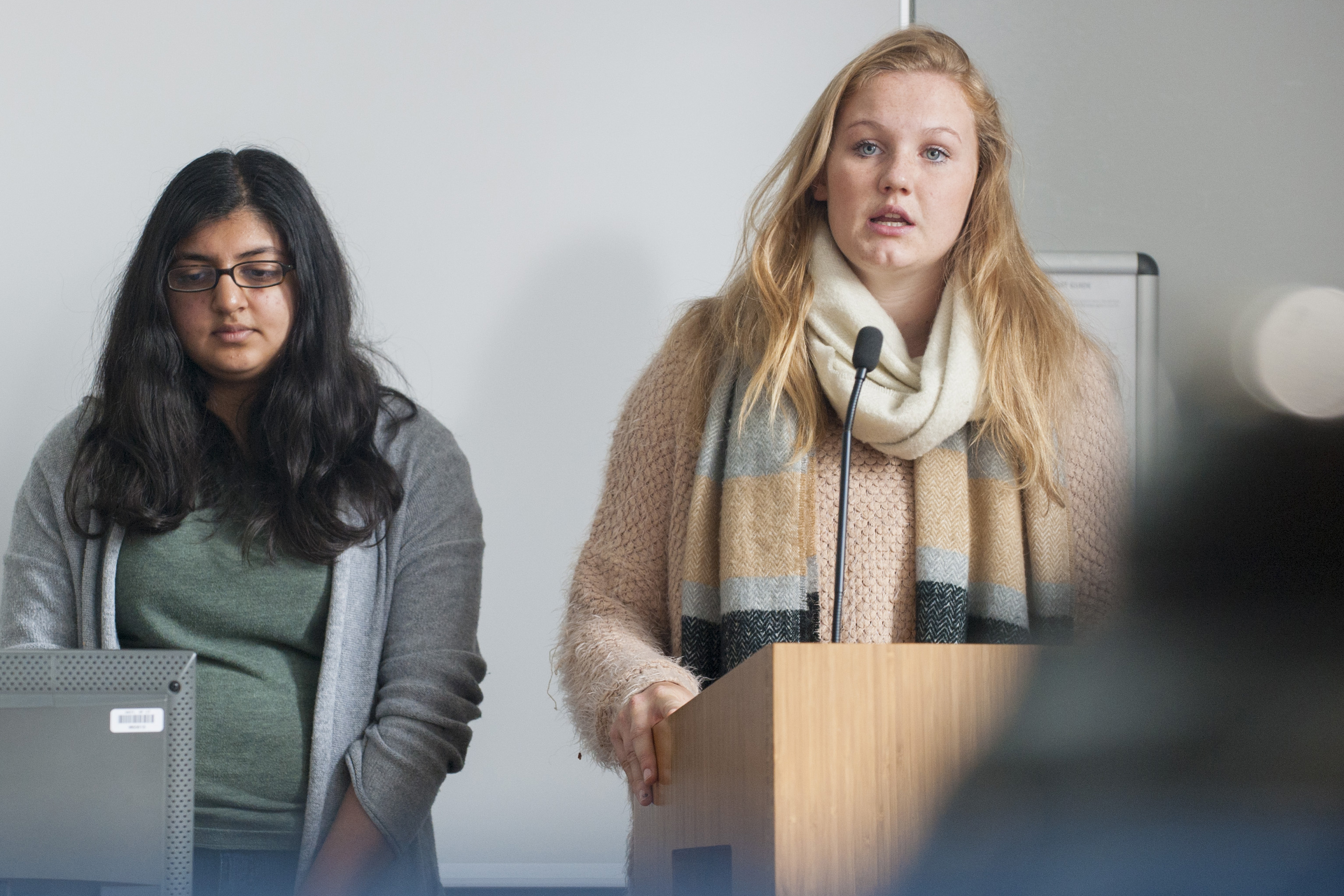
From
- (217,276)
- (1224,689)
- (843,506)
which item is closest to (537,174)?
(217,276)

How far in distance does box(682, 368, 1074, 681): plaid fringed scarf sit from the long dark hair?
1.64 ft

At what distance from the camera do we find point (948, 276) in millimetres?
1623

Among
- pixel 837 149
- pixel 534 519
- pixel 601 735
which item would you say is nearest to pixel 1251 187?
pixel 837 149

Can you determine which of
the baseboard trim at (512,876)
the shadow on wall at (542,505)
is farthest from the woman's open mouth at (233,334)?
the baseboard trim at (512,876)

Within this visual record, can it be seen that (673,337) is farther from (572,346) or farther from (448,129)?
(448,129)

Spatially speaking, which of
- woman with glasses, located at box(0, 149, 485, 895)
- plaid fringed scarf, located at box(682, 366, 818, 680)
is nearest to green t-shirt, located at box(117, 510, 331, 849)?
woman with glasses, located at box(0, 149, 485, 895)

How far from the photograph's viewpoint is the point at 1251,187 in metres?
2.36

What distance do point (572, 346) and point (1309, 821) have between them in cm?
211

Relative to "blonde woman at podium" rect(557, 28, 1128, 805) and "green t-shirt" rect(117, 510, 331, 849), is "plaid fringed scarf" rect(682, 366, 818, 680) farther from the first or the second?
"green t-shirt" rect(117, 510, 331, 849)

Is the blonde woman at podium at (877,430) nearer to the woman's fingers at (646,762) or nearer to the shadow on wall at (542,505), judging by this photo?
the woman's fingers at (646,762)

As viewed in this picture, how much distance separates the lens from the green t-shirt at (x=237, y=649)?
1590 mm

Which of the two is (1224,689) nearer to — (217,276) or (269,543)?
(269,543)

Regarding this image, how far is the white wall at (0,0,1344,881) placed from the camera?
2305mm

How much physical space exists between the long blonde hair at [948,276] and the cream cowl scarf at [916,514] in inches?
0.9
